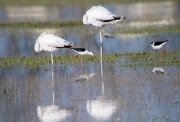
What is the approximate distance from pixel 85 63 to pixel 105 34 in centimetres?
562

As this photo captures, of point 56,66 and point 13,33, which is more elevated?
point 13,33

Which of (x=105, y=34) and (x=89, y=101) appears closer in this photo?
(x=89, y=101)

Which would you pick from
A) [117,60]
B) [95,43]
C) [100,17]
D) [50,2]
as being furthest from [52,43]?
[50,2]

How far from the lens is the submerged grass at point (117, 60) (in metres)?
14.2

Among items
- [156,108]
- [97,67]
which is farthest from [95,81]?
[156,108]

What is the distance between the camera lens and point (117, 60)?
1486cm

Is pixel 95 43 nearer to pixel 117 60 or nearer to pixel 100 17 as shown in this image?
pixel 100 17

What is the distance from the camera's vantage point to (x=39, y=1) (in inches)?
1566

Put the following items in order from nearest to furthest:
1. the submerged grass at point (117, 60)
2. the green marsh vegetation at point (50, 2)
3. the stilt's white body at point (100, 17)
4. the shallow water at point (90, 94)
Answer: the shallow water at point (90, 94) → the submerged grass at point (117, 60) → the stilt's white body at point (100, 17) → the green marsh vegetation at point (50, 2)

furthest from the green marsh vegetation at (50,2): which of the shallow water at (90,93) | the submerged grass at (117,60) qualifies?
the submerged grass at (117,60)

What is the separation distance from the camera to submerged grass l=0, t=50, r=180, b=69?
14.2 meters

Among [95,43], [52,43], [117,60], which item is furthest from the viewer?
[95,43]

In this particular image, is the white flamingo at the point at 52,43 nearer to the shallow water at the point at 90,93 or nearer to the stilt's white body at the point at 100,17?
the shallow water at the point at 90,93

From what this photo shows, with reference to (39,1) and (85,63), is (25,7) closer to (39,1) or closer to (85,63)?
(39,1)
